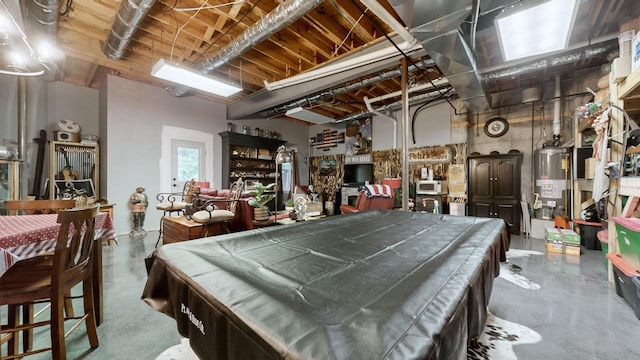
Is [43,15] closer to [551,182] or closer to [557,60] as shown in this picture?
[557,60]

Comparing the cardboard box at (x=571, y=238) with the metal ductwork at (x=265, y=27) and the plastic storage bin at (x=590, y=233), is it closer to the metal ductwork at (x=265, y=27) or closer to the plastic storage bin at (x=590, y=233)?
the plastic storage bin at (x=590, y=233)

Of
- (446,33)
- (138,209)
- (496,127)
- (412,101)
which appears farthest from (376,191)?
(138,209)

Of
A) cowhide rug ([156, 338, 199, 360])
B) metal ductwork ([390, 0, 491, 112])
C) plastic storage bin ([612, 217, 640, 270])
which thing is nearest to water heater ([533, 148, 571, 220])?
metal ductwork ([390, 0, 491, 112])

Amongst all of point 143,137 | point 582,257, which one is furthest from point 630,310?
point 143,137

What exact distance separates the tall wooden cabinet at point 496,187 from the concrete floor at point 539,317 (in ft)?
6.69

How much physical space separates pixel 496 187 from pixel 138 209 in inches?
308

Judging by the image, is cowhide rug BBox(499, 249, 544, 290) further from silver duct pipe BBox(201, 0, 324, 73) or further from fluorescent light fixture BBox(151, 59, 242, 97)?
fluorescent light fixture BBox(151, 59, 242, 97)

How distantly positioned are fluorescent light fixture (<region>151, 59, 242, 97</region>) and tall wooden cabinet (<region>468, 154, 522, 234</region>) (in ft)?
18.2

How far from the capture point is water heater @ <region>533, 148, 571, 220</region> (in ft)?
14.6

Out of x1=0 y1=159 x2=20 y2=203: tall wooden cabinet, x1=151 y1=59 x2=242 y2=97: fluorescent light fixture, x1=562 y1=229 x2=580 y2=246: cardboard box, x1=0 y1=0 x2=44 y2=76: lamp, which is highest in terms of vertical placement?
x1=151 y1=59 x2=242 y2=97: fluorescent light fixture

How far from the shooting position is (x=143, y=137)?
210 inches

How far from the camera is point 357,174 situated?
7.84 meters

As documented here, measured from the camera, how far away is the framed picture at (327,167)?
8.65 meters

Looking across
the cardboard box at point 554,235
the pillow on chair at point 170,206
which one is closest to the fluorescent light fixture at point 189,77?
the pillow on chair at point 170,206
